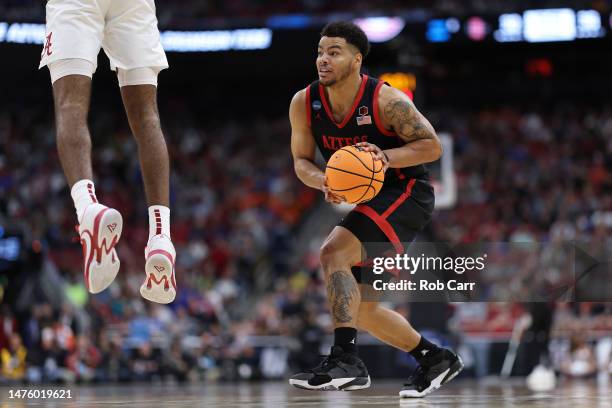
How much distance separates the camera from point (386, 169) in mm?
6012

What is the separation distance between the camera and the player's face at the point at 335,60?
6258mm

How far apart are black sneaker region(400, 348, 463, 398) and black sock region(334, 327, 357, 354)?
0.62m

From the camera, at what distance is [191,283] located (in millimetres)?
18000

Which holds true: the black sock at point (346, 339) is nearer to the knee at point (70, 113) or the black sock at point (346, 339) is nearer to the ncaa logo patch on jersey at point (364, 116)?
the ncaa logo patch on jersey at point (364, 116)

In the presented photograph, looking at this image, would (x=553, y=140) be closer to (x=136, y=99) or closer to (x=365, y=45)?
(x=365, y=45)

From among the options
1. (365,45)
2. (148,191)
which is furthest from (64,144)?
(365,45)

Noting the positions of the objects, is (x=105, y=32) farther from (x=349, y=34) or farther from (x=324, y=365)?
(x=324, y=365)

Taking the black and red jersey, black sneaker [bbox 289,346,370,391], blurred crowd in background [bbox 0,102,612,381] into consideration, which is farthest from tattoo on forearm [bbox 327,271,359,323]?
blurred crowd in background [bbox 0,102,612,381]

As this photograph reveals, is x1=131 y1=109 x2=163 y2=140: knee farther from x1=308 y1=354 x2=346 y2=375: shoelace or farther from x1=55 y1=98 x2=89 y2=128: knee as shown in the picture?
x1=308 y1=354 x2=346 y2=375: shoelace

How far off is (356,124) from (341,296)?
1.11 metres

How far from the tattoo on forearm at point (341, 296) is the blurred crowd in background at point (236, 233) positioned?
25.1ft

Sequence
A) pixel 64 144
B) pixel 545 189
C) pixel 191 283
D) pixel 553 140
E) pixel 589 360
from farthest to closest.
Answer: pixel 553 140, pixel 545 189, pixel 191 283, pixel 589 360, pixel 64 144

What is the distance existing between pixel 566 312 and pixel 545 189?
5138 mm

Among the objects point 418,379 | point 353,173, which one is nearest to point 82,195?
point 353,173
